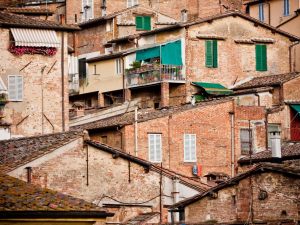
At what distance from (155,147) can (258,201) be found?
20.5m

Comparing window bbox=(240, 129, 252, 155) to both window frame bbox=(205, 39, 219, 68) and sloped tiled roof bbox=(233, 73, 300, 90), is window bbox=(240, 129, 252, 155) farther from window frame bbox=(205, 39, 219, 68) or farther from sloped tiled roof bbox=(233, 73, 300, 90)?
window frame bbox=(205, 39, 219, 68)

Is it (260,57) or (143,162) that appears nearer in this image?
(143,162)

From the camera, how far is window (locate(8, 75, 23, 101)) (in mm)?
58406

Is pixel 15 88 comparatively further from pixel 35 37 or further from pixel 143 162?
pixel 143 162

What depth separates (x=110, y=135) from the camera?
2264 inches

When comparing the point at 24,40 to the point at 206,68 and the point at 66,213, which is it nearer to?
the point at 206,68

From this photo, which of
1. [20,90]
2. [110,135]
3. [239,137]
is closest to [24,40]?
[20,90]

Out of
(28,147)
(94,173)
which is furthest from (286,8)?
(28,147)

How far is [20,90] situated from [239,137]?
34.2 feet

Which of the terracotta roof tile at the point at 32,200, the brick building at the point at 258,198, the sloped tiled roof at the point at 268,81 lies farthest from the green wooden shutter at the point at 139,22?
the terracotta roof tile at the point at 32,200

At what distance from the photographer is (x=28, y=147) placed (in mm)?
43125

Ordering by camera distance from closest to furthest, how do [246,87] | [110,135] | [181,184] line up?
[181,184] → [110,135] → [246,87]

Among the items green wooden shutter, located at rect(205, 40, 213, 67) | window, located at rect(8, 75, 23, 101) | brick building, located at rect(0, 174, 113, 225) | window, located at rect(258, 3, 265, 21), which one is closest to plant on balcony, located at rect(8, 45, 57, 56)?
window, located at rect(8, 75, 23, 101)

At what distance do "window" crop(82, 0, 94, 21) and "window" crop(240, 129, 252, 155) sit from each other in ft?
77.5
